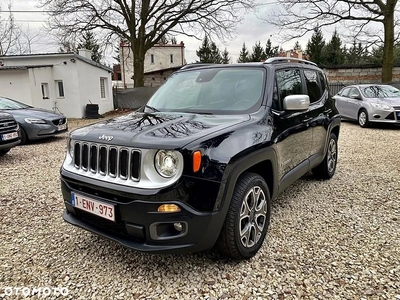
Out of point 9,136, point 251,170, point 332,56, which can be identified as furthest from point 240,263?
point 332,56

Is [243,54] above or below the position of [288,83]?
above

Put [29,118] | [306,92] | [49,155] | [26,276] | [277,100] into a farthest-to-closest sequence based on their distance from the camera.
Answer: [29,118] < [49,155] < [306,92] < [277,100] < [26,276]

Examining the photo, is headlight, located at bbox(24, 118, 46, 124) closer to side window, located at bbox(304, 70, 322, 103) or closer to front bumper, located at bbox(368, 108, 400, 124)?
side window, located at bbox(304, 70, 322, 103)

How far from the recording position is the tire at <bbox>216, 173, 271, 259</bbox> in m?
2.37

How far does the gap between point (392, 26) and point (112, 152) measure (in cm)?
1893

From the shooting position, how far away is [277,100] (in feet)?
10.2

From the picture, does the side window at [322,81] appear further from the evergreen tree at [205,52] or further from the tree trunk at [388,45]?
the evergreen tree at [205,52]

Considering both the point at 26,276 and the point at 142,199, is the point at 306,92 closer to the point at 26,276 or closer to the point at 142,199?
the point at 142,199

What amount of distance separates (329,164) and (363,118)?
22.0 ft

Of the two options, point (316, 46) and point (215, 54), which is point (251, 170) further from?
point (215, 54)

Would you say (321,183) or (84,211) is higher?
(84,211)

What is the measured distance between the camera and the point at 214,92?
3.31 meters

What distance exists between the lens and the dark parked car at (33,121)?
7.96 meters

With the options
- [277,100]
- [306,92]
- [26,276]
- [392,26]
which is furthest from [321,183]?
[392,26]
